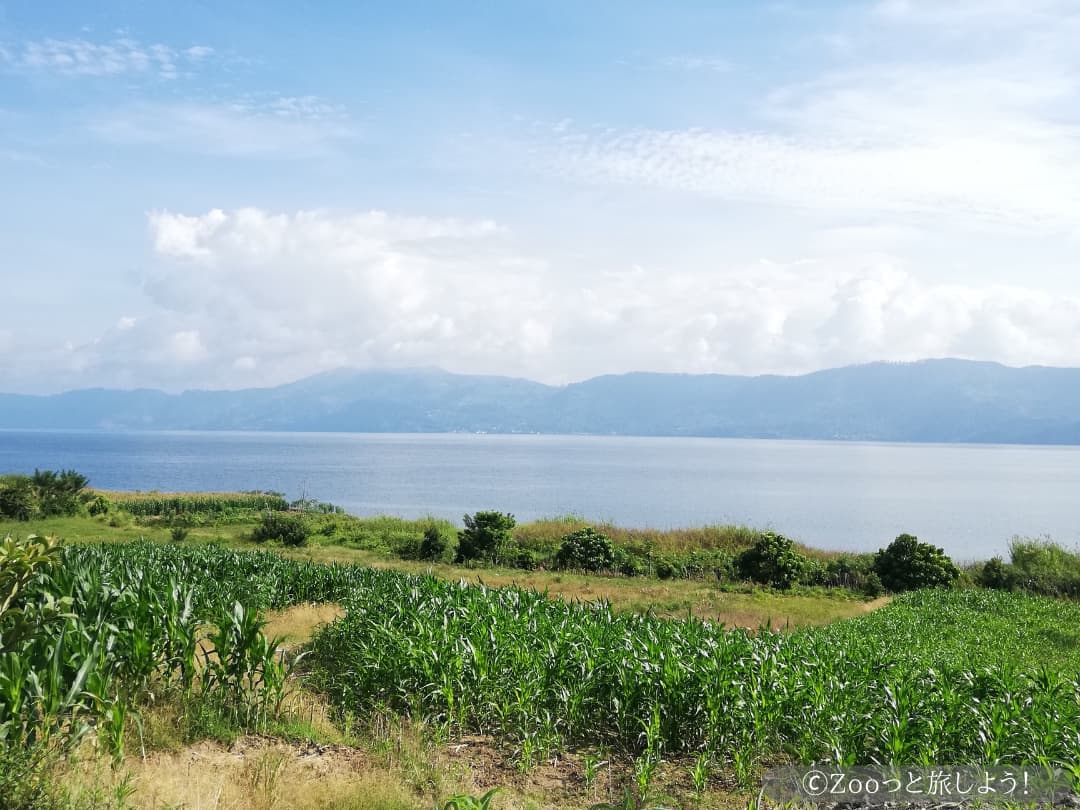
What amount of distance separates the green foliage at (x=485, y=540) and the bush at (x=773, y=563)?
826 cm

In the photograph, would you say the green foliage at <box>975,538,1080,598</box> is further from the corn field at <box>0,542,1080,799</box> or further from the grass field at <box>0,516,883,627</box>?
the corn field at <box>0,542,1080,799</box>

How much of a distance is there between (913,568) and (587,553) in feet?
33.5

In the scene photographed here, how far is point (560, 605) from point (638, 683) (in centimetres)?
425

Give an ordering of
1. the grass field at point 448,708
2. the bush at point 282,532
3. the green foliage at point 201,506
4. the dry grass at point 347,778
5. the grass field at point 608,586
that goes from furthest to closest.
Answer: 1. the green foliage at point 201,506
2. the bush at point 282,532
3. the grass field at point 608,586
4. the grass field at point 448,708
5. the dry grass at point 347,778

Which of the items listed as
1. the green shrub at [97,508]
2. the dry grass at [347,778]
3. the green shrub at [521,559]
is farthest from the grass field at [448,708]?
the green shrub at [97,508]

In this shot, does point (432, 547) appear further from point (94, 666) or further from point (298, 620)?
point (94, 666)

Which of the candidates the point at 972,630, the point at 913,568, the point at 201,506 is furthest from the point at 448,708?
the point at 201,506

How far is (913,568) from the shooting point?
79.6ft

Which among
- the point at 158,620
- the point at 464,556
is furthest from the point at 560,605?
the point at 464,556

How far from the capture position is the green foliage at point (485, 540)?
2703cm

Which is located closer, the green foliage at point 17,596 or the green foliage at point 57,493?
the green foliage at point 17,596

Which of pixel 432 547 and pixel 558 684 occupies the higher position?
pixel 558 684

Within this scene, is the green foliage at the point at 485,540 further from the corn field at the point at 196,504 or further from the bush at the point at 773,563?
the corn field at the point at 196,504

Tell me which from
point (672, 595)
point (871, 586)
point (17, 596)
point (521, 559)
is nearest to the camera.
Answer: point (17, 596)
